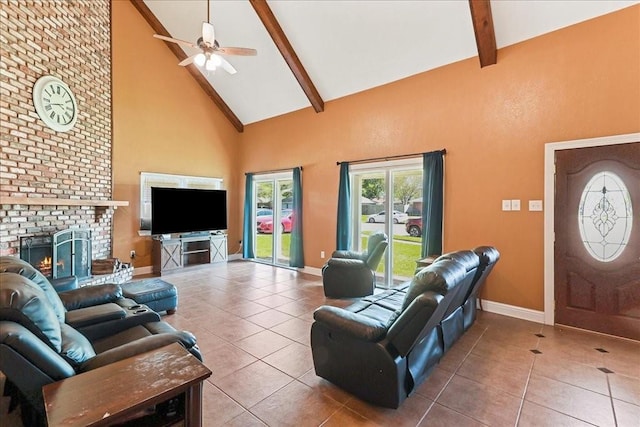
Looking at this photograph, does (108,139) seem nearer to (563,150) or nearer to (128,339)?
(128,339)

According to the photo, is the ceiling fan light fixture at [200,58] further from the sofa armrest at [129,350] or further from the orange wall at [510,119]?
the sofa armrest at [129,350]

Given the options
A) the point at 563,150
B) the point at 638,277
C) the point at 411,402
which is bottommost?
the point at 411,402

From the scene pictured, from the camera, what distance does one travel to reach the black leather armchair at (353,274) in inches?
172

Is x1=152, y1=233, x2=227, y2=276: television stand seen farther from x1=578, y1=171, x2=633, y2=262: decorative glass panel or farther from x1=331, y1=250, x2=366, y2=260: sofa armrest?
x1=578, y1=171, x2=633, y2=262: decorative glass panel

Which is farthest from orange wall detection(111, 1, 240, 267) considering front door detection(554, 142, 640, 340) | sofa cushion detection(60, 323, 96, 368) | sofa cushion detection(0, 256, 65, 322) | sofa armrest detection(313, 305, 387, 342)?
front door detection(554, 142, 640, 340)

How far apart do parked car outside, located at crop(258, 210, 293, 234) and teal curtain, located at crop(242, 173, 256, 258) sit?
0.82ft

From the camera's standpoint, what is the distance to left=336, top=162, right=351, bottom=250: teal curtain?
5.41 metres

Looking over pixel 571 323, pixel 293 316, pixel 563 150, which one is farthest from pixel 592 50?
pixel 293 316

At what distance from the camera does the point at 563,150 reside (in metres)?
3.46

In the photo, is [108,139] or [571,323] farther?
[108,139]

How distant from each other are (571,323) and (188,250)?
672cm

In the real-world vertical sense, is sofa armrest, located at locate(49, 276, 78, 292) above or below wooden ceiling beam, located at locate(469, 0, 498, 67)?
below

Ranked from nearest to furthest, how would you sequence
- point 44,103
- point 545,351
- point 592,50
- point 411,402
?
1. point 411,402
2. point 545,351
3. point 592,50
4. point 44,103

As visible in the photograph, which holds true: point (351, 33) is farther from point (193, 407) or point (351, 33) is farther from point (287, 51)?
point (193, 407)
